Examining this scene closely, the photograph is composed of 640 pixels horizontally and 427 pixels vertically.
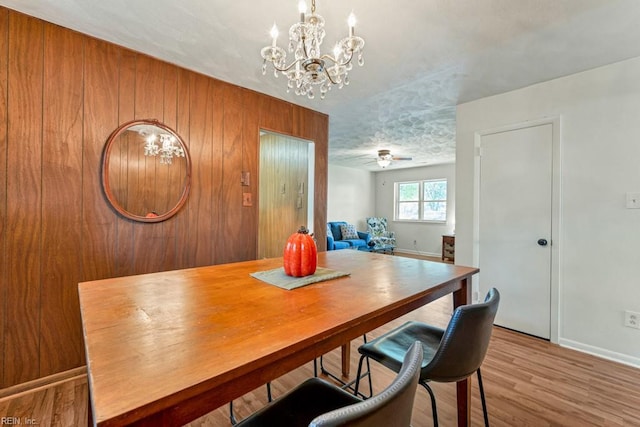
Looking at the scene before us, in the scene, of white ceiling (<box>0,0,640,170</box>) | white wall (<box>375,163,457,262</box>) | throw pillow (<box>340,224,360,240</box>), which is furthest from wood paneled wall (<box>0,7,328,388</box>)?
white wall (<box>375,163,457,262</box>)

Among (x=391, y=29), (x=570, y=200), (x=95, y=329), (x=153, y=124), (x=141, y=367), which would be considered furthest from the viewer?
(x=570, y=200)

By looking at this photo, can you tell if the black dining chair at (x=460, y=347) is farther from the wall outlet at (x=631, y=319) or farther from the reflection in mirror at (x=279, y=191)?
the reflection in mirror at (x=279, y=191)

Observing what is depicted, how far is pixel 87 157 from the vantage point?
2039 millimetres

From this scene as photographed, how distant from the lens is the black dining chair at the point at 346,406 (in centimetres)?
50

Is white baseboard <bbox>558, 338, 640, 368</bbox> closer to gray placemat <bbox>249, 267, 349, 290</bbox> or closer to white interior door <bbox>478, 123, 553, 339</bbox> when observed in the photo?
white interior door <bbox>478, 123, 553, 339</bbox>

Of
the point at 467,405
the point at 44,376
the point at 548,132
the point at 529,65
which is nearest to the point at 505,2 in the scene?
the point at 529,65

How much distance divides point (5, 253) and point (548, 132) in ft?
14.1

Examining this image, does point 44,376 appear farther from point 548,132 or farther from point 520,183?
point 548,132

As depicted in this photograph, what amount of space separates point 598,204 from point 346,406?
113 inches

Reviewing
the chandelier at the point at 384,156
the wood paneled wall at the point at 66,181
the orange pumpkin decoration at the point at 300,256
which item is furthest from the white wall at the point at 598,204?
the wood paneled wall at the point at 66,181

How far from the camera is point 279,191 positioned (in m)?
4.13

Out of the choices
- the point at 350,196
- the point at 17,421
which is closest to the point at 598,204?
the point at 17,421

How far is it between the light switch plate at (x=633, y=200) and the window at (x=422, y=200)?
4.81m

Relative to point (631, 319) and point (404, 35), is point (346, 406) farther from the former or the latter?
point (631, 319)
